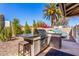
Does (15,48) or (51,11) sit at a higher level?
(51,11)

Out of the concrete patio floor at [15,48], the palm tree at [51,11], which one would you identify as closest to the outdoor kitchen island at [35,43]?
the concrete patio floor at [15,48]

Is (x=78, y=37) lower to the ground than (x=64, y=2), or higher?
lower

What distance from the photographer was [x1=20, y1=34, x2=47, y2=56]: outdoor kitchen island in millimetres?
4348

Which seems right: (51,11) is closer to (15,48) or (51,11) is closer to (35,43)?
(35,43)

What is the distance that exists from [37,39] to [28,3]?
495 millimetres

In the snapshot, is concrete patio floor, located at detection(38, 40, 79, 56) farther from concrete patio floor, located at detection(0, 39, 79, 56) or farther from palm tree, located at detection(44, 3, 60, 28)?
palm tree, located at detection(44, 3, 60, 28)

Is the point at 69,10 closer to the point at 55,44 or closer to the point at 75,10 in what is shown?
the point at 75,10

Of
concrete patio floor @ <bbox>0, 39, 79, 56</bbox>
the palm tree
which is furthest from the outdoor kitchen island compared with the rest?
the palm tree

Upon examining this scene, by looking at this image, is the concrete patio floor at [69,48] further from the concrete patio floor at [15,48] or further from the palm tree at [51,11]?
the palm tree at [51,11]

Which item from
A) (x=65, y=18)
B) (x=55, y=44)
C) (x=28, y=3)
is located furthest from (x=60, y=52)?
(x=28, y=3)

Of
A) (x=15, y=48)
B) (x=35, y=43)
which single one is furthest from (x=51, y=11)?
(x=15, y=48)

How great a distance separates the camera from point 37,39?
4.38 metres

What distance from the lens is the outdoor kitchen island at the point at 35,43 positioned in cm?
435

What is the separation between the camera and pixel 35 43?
14.3 ft
